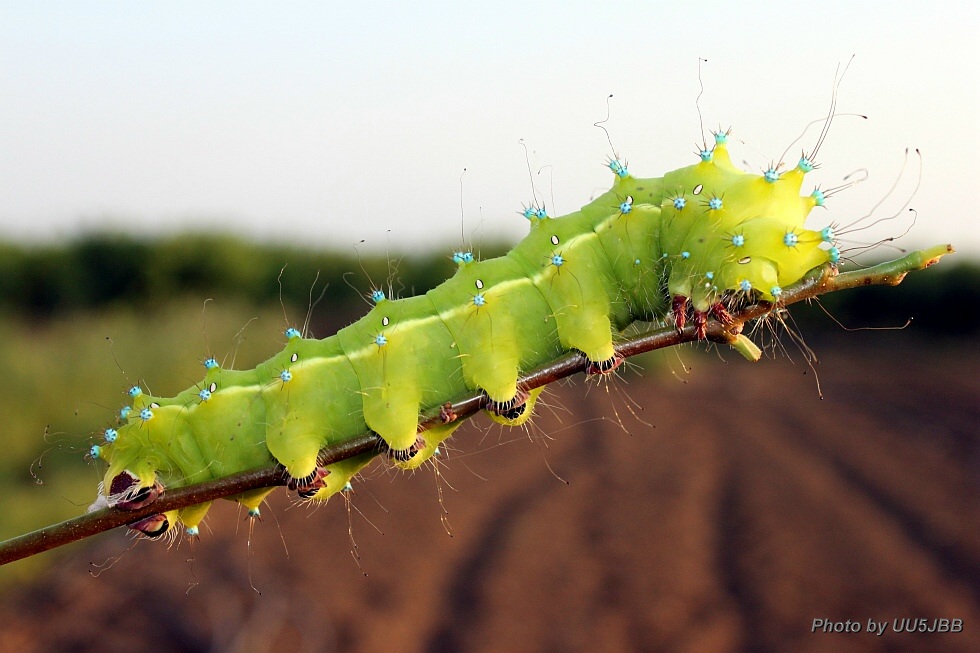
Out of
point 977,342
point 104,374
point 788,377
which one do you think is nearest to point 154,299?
point 104,374

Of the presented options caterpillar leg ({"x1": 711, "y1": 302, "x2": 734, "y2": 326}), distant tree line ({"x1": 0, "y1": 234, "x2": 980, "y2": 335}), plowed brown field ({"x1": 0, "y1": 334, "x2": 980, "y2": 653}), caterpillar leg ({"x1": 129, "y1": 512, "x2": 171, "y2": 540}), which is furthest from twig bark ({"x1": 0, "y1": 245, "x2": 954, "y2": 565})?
distant tree line ({"x1": 0, "y1": 234, "x2": 980, "y2": 335})

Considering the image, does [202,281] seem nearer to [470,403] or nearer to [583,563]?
[583,563]

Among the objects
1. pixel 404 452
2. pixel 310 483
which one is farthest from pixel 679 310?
pixel 310 483

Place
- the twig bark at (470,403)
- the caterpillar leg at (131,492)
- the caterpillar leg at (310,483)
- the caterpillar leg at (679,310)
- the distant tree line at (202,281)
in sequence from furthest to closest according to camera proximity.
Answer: the distant tree line at (202,281)
the caterpillar leg at (310,483)
the caterpillar leg at (679,310)
the caterpillar leg at (131,492)
the twig bark at (470,403)

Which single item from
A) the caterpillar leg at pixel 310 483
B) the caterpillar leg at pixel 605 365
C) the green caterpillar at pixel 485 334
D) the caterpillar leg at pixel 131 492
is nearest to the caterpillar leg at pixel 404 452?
the green caterpillar at pixel 485 334

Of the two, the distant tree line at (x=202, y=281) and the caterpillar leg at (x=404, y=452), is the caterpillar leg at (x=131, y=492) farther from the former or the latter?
the distant tree line at (x=202, y=281)

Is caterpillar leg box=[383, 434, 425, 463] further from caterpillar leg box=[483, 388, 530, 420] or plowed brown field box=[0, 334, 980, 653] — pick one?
plowed brown field box=[0, 334, 980, 653]
